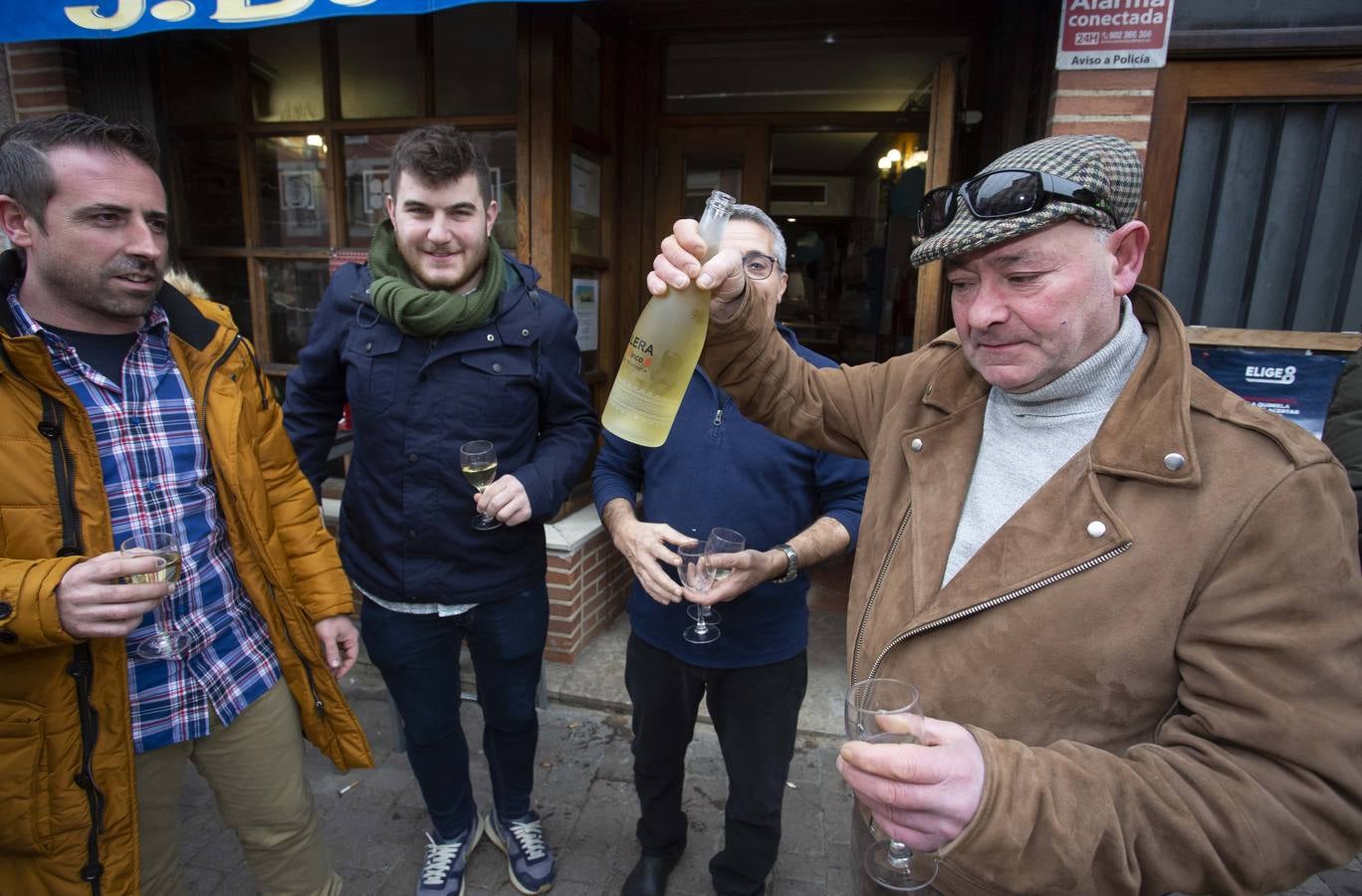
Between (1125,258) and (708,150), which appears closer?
(1125,258)

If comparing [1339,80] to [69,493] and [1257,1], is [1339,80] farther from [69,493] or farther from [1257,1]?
[69,493]

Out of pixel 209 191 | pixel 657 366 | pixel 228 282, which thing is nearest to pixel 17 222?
pixel 657 366

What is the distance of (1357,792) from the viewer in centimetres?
96

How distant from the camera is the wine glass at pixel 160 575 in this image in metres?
1.56

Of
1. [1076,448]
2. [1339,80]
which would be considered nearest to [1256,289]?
A: [1339,80]

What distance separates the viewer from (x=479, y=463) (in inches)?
82.4

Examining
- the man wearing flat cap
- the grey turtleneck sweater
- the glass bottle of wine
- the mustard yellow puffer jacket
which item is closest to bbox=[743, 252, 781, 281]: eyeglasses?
the glass bottle of wine

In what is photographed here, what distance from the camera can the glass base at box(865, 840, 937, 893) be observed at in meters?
1.35

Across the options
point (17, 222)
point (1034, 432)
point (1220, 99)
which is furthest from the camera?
point (1220, 99)

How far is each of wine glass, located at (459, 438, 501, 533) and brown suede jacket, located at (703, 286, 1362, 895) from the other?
1238 millimetres

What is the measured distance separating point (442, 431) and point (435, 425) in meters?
0.03

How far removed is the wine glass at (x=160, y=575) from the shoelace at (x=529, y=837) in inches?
54.1

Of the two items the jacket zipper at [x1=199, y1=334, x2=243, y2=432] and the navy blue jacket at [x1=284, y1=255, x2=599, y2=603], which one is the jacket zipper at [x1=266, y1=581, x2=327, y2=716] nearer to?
the navy blue jacket at [x1=284, y1=255, x2=599, y2=603]

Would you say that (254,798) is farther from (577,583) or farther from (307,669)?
(577,583)
